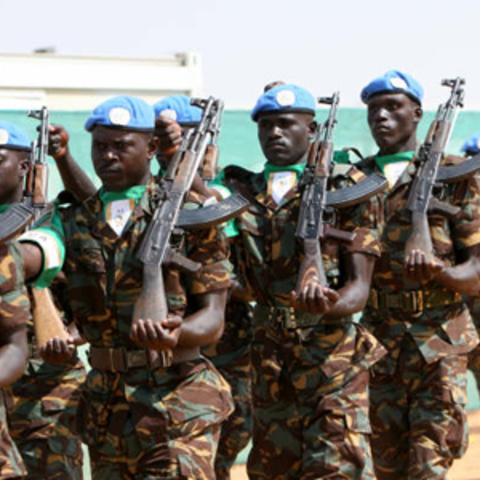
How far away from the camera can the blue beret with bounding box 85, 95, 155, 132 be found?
20.1 ft

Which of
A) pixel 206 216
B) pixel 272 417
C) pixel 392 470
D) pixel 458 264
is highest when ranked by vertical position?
pixel 206 216

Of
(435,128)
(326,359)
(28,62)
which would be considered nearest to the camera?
(326,359)

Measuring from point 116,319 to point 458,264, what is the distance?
2.65 m

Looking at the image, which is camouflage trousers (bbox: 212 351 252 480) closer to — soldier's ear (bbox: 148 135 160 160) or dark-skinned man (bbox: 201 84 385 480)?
dark-skinned man (bbox: 201 84 385 480)

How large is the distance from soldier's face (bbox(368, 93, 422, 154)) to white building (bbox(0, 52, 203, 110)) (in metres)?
8.62

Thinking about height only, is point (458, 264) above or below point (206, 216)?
below

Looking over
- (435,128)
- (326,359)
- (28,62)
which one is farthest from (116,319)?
(28,62)

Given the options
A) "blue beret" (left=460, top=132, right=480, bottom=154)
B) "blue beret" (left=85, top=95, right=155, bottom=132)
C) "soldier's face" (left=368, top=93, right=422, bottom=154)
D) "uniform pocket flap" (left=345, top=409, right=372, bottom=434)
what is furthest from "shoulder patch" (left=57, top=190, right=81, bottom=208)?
"blue beret" (left=460, top=132, right=480, bottom=154)

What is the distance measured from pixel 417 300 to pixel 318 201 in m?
1.16

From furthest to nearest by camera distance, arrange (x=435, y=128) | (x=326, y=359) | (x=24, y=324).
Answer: (x=435, y=128), (x=326, y=359), (x=24, y=324)

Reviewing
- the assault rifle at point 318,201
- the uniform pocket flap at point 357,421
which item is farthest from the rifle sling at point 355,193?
the uniform pocket flap at point 357,421

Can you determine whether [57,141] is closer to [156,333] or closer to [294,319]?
[294,319]

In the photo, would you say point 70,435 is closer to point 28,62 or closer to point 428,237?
point 428,237

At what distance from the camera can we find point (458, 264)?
26.2 ft
